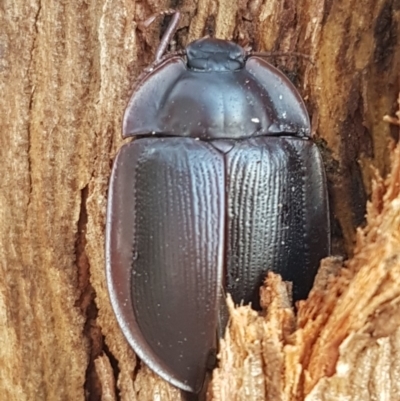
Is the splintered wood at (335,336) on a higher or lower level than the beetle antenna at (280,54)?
lower

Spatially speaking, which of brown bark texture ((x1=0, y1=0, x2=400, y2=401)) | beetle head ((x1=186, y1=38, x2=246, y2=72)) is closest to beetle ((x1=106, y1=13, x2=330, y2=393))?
beetle head ((x1=186, y1=38, x2=246, y2=72))

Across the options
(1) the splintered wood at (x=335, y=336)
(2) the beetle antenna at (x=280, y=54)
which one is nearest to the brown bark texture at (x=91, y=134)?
(2) the beetle antenna at (x=280, y=54)

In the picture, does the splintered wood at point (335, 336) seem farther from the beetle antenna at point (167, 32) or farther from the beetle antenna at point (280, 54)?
the beetle antenna at point (167, 32)

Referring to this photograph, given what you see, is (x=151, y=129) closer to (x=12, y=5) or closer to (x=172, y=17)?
(x=172, y=17)

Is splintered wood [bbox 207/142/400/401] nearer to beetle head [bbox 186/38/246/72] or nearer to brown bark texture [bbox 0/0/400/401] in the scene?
brown bark texture [bbox 0/0/400/401]

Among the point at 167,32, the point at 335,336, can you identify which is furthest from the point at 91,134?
the point at 335,336
